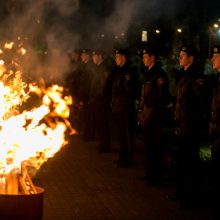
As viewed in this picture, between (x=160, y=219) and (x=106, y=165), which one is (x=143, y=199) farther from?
(x=106, y=165)

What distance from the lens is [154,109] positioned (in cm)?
953

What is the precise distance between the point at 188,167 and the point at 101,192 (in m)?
1.52

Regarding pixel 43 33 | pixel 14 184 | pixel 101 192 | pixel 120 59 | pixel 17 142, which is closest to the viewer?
pixel 14 184

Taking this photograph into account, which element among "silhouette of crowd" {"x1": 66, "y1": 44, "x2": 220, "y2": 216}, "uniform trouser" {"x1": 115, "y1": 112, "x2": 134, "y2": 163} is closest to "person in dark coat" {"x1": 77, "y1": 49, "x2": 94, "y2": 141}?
"silhouette of crowd" {"x1": 66, "y1": 44, "x2": 220, "y2": 216}

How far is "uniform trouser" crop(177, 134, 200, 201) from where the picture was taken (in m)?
8.20

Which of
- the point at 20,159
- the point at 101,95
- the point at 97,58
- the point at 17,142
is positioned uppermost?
the point at 97,58

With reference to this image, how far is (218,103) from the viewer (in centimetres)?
704

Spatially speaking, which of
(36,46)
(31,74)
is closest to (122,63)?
(31,74)

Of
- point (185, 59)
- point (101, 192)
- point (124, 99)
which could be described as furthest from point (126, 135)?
point (185, 59)

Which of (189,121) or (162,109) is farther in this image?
(162,109)

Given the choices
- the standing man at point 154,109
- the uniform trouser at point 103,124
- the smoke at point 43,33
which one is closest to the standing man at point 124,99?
the standing man at point 154,109

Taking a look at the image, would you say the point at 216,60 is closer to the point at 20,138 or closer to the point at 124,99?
the point at 20,138

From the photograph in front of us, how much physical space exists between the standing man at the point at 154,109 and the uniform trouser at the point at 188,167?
3.88 ft

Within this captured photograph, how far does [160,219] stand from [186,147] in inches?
44.2
